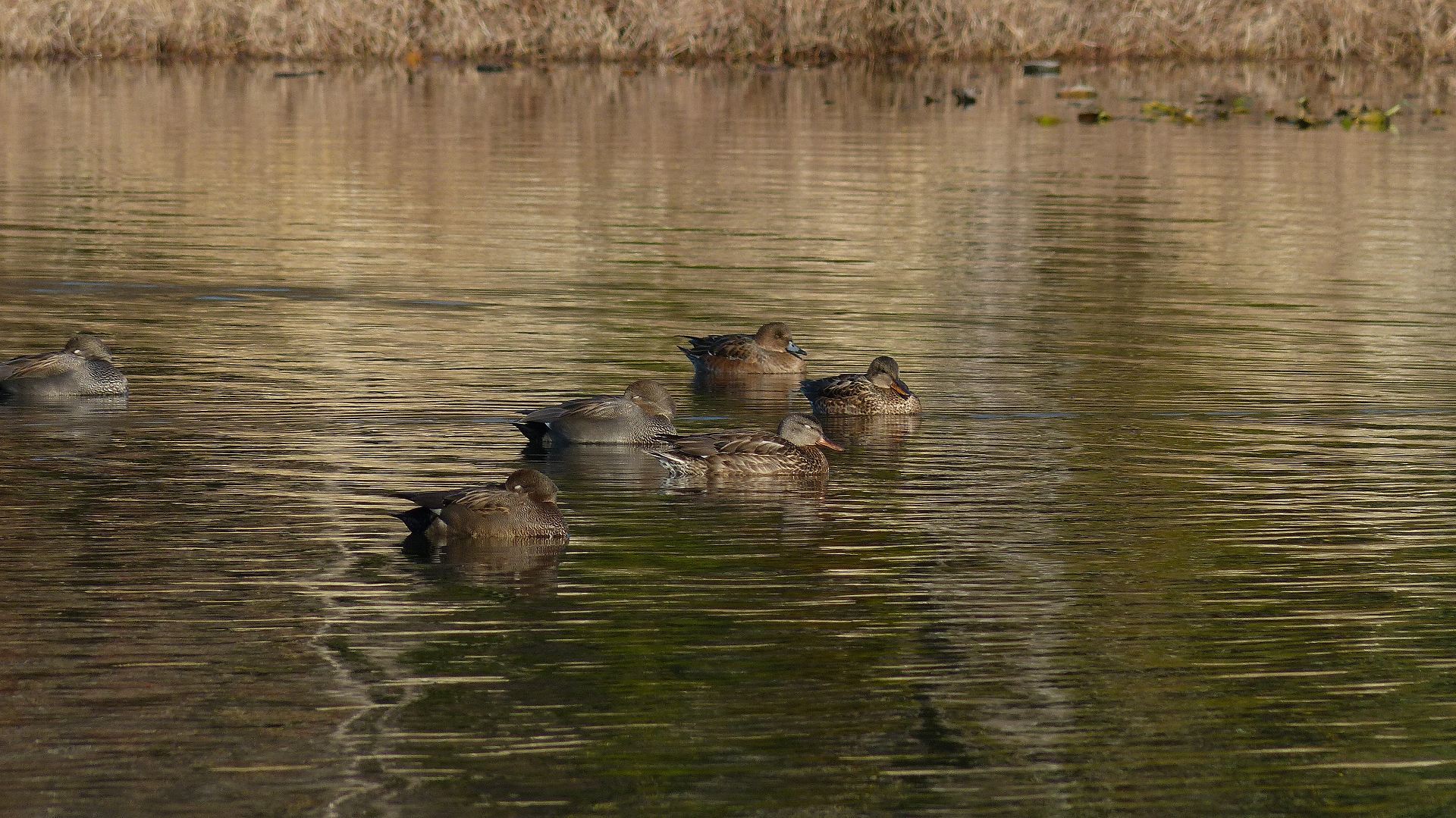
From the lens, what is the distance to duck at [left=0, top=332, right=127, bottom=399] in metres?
16.1

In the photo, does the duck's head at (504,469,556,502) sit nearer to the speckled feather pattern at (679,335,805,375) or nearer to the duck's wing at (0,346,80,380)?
the duck's wing at (0,346,80,380)

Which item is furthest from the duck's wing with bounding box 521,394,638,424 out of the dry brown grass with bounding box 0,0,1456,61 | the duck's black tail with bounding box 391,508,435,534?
the dry brown grass with bounding box 0,0,1456,61

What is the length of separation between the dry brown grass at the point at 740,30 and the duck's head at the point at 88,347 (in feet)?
130

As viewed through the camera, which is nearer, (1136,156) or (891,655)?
(891,655)

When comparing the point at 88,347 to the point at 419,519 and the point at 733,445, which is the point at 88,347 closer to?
the point at 733,445

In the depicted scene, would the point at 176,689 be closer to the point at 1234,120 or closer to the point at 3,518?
the point at 3,518

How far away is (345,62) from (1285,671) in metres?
50.2

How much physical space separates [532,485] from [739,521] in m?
1.49

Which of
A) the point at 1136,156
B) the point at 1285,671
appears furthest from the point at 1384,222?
the point at 1285,671

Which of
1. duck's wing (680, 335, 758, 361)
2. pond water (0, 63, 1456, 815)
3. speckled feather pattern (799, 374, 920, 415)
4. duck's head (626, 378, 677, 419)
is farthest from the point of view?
duck's wing (680, 335, 758, 361)

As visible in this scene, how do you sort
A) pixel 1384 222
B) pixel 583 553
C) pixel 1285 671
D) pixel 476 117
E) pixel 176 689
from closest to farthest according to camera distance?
pixel 176 689
pixel 1285 671
pixel 583 553
pixel 1384 222
pixel 476 117

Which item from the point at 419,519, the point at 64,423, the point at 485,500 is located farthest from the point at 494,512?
the point at 64,423

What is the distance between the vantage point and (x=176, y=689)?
9.20m

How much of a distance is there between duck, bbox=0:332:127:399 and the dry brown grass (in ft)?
130
